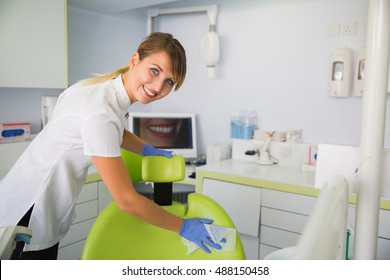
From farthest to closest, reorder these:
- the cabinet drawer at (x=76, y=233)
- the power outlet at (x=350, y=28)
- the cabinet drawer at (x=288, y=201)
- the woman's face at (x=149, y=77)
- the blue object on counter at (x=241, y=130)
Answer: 1. the blue object on counter at (x=241, y=130)
2. the power outlet at (x=350, y=28)
3. the cabinet drawer at (x=76, y=233)
4. the cabinet drawer at (x=288, y=201)
5. the woman's face at (x=149, y=77)

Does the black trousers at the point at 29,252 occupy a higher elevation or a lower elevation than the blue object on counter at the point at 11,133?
lower

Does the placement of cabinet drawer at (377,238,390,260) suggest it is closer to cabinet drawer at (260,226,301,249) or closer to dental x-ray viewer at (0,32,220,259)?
cabinet drawer at (260,226,301,249)

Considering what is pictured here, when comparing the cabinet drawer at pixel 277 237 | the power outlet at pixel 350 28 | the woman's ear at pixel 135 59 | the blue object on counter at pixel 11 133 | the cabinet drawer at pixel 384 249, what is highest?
the power outlet at pixel 350 28

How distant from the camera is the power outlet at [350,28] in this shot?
2.52 m

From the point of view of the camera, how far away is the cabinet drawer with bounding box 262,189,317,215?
6.98 ft

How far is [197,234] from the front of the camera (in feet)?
4.32

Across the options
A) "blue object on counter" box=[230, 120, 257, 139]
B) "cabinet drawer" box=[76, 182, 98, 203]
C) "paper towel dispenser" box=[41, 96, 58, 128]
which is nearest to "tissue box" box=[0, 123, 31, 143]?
"paper towel dispenser" box=[41, 96, 58, 128]

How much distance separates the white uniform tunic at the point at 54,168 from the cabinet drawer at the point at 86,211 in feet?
3.20

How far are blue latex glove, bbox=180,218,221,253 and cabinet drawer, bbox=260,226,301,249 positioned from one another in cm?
102

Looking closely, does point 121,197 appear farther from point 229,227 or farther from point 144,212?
point 229,227

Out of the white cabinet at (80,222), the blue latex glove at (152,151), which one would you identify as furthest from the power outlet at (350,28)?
the white cabinet at (80,222)

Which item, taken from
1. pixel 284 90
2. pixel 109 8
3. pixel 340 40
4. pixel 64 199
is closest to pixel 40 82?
pixel 109 8

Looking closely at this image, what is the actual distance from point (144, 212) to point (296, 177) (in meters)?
1.41

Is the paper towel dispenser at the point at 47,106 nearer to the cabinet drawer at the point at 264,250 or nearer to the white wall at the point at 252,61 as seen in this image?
the white wall at the point at 252,61
